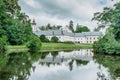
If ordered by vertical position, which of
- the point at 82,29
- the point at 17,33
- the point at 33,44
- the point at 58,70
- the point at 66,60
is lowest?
the point at 58,70

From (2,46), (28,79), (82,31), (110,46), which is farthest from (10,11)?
(82,31)

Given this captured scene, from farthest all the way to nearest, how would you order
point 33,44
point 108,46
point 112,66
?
1. point 33,44
2. point 108,46
3. point 112,66

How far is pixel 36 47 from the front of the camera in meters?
66.2

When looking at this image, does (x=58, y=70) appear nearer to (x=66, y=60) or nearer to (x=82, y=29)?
(x=66, y=60)

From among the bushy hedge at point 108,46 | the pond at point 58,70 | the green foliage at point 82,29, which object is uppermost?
the green foliage at point 82,29

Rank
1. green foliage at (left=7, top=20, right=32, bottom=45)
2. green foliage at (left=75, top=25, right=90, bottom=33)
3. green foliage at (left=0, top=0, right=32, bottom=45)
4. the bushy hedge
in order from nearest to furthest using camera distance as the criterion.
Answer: the bushy hedge
green foliage at (left=0, top=0, right=32, bottom=45)
green foliage at (left=7, top=20, right=32, bottom=45)
green foliage at (left=75, top=25, right=90, bottom=33)

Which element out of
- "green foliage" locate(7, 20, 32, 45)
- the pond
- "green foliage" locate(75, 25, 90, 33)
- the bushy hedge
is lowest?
the pond

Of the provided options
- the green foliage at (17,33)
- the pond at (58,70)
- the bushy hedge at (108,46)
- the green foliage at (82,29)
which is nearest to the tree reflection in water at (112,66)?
the pond at (58,70)

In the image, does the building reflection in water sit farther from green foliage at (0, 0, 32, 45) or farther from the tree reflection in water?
green foliage at (0, 0, 32, 45)

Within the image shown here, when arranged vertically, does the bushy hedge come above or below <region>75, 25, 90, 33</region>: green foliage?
below

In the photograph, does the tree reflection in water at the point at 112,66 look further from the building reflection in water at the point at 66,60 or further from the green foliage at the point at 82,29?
the green foliage at the point at 82,29

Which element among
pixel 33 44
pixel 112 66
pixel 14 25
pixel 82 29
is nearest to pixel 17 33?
pixel 14 25

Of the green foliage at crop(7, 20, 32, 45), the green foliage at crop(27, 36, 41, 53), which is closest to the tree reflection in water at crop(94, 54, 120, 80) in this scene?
the green foliage at crop(27, 36, 41, 53)

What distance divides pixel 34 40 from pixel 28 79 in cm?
4615
